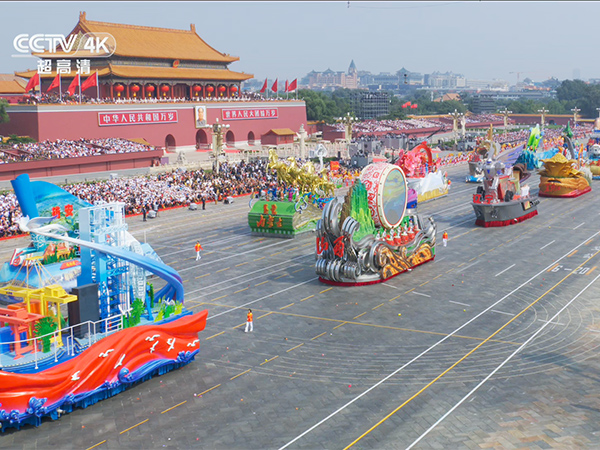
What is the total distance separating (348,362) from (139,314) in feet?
23.0

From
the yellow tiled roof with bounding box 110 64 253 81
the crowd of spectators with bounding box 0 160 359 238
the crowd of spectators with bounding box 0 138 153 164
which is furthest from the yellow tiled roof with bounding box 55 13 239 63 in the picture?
the crowd of spectators with bounding box 0 160 359 238

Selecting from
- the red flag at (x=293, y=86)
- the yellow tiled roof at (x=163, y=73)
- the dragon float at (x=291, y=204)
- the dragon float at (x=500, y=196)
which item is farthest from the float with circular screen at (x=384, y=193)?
the red flag at (x=293, y=86)

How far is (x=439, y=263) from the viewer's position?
36906 mm

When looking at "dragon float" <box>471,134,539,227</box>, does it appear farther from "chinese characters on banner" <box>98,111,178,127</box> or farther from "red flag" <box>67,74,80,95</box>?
"chinese characters on banner" <box>98,111,178,127</box>

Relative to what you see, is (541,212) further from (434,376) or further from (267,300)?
(434,376)

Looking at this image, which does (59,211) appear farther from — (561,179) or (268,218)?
(561,179)

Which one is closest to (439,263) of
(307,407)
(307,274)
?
(307,274)

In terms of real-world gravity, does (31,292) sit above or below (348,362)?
above

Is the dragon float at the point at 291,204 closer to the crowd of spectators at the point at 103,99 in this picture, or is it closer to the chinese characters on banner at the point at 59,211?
the chinese characters on banner at the point at 59,211

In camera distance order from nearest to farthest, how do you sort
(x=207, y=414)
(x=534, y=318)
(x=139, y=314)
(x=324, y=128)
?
(x=207, y=414), (x=139, y=314), (x=534, y=318), (x=324, y=128)

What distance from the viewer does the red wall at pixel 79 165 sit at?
187 ft

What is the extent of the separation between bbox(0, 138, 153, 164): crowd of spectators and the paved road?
2280cm

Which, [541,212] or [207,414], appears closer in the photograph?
[207,414]

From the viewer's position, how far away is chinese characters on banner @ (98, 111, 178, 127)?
75500mm
